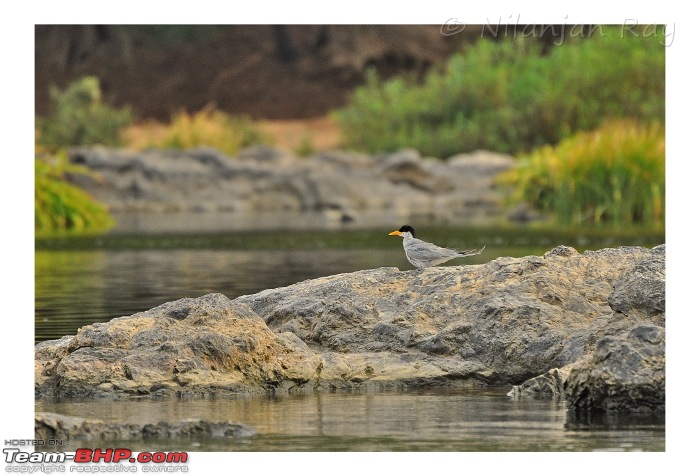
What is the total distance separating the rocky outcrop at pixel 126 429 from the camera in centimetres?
714

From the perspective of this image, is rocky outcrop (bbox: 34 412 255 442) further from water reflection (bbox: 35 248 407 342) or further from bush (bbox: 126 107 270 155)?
bush (bbox: 126 107 270 155)

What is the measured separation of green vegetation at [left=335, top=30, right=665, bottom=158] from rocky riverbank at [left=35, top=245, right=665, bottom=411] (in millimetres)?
30194

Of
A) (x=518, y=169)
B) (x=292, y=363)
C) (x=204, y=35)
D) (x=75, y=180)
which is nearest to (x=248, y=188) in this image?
(x=75, y=180)

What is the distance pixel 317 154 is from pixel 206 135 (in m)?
4.23

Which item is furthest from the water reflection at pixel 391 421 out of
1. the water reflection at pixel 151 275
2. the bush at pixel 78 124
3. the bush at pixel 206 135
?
the bush at pixel 78 124

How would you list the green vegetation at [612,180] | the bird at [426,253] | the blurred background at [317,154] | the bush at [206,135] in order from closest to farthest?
the bird at [426,253], the blurred background at [317,154], the green vegetation at [612,180], the bush at [206,135]

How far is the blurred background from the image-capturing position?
19.0 m

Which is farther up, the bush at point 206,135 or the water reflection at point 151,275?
the bush at point 206,135

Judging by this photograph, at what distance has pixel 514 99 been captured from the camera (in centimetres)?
4428

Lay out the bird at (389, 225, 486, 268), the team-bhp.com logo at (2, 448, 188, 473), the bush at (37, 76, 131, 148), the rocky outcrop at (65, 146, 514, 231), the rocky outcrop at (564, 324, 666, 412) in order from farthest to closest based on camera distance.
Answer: the bush at (37, 76, 131, 148)
the rocky outcrop at (65, 146, 514, 231)
the bird at (389, 225, 486, 268)
the rocky outcrop at (564, 324, 666, 412)
the team-bhp.com logo at (2, 448, 188, 473)

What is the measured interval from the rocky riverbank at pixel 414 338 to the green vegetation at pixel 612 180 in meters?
17.3

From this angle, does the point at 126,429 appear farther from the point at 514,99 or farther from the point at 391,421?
the point at 514,99

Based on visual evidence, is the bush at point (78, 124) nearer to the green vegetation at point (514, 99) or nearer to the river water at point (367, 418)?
the green vegetation at point (514, 99)

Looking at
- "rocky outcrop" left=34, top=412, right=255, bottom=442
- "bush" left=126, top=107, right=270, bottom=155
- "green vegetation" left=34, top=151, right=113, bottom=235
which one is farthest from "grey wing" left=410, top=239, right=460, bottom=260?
"bush" left=126, top=107, right=270, bottom=155
